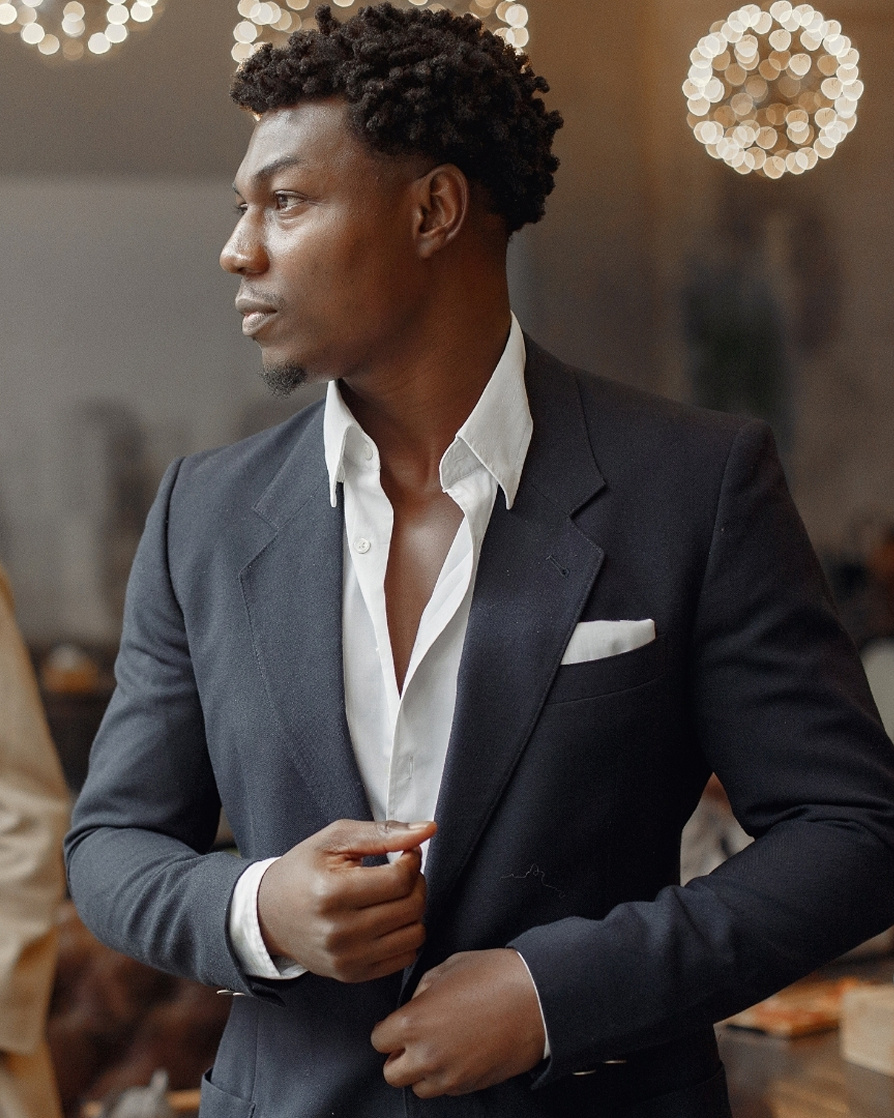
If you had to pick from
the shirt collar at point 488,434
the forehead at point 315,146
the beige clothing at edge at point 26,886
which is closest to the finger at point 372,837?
the shirt collar at point 488,434

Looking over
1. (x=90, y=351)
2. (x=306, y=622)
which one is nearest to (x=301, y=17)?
(x=90, y=351)

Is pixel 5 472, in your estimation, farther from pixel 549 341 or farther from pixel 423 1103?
pixel 423 1103

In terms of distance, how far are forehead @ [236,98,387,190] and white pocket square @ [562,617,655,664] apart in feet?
1.54

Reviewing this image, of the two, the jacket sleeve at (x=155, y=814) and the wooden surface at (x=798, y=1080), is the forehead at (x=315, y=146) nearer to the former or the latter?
the jacket sleeve at (x=155, y=814)

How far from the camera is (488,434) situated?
1279 mm

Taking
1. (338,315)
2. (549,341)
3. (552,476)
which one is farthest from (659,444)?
(549,341)

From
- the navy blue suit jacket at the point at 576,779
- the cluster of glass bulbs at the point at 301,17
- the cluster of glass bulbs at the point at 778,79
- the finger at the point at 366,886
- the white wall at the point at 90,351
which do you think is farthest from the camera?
the cluster of glass bulbs at the point at 778,79

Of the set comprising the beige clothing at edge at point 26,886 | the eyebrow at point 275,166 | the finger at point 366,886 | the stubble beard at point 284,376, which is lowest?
the beige clothing at edge at point 26,886

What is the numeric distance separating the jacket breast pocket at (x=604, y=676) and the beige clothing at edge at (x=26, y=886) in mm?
1332

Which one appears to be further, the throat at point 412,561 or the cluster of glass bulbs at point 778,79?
the cluster of glass bulbs at point 778,79

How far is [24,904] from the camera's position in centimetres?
221

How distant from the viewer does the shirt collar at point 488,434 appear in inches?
50.0

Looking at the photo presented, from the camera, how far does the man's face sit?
121 centimetres

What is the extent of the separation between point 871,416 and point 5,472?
2461 mm
